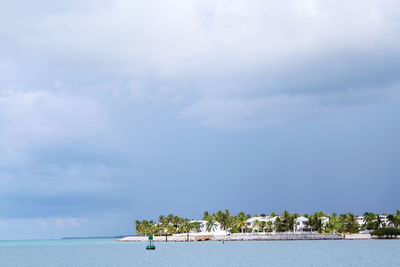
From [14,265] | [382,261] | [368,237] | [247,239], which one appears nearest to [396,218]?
[368,237]

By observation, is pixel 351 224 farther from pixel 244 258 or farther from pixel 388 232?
pixel 244 258

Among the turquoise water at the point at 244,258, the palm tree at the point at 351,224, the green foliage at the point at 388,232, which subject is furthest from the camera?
the palm tree at the point at 351,224

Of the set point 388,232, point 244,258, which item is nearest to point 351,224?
point 388,232

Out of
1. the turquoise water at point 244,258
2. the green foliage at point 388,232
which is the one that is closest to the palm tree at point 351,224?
the green foliage at point 388,232

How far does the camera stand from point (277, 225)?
197 metres

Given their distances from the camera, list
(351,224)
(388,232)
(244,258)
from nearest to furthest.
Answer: (244,258) → (388,232) → (351,224)

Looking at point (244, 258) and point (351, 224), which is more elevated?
point (351, 224)

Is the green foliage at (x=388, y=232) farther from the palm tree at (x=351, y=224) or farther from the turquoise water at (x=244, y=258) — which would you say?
the turquoise water at (x=244, y=258)

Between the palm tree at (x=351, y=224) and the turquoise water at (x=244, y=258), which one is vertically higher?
the palm tree at (x=351, y=224)

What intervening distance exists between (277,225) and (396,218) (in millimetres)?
46306

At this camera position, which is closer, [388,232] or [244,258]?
[244,258]

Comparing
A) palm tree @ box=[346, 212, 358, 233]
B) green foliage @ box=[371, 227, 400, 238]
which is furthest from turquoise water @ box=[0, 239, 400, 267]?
palm tree @ box=[346, 212, 358, 233]

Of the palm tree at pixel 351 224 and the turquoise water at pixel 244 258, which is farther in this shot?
the palm tree at pixel 351 224

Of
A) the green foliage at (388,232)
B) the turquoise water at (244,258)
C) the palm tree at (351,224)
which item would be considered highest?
the palm tree at (351,224)
